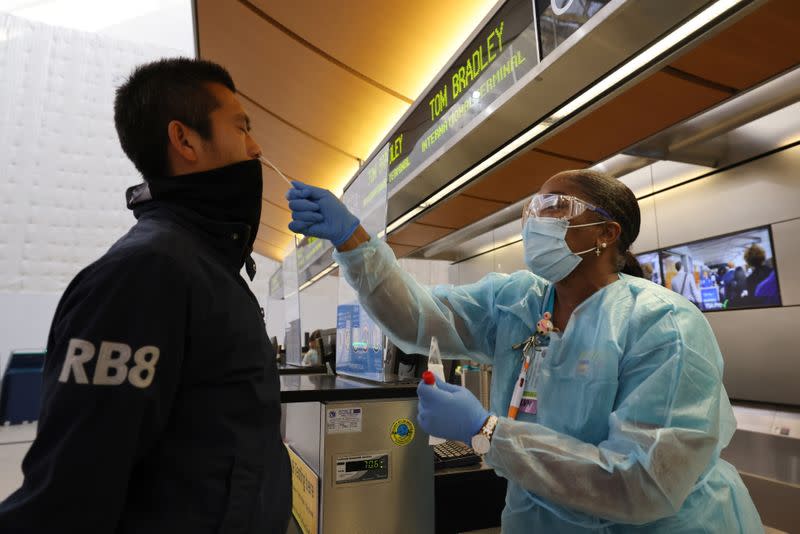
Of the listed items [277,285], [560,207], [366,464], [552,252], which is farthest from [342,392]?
[277,285]

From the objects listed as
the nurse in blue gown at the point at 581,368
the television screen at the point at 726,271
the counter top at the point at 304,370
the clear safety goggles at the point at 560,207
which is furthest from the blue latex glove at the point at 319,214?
the television screen at the point at 726,271

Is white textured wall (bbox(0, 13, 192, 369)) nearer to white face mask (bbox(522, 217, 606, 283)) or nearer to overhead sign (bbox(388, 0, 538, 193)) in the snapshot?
overhead sign (bbox(388, 0, 538, 193))

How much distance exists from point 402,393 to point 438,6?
218 cm

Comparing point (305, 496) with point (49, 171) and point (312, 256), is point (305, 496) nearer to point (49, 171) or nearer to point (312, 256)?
point (312, 256)

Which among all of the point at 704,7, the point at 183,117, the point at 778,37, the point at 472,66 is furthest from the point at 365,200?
the point at 778,37

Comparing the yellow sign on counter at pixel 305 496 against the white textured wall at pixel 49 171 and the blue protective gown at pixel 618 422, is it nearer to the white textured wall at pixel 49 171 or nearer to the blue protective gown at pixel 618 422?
the blue protective gown at pixel 618 422

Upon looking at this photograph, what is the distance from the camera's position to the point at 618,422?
3.48 ft

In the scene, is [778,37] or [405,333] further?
[778,37]

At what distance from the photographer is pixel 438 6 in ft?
8.38

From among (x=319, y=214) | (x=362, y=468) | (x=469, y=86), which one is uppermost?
(x=469, y=86)

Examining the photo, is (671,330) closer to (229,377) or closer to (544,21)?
(229,377)

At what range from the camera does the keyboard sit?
1.87 m

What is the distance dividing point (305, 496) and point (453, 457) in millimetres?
625

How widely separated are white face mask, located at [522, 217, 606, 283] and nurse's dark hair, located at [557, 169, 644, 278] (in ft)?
0.23
